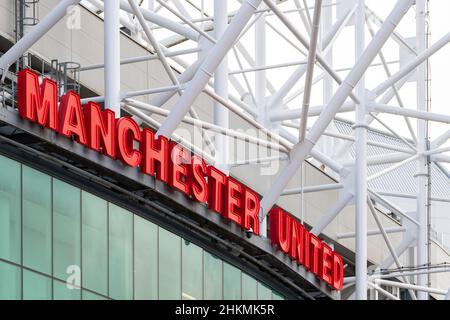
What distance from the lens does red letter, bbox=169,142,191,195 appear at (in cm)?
4200

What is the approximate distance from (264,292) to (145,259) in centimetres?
709

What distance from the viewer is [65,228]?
3884 centimetres

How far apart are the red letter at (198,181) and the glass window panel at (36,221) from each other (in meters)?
5.34

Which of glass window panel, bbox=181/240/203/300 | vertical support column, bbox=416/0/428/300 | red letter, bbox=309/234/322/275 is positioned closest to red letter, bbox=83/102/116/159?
glass window panel, bbox=181/240/203/300

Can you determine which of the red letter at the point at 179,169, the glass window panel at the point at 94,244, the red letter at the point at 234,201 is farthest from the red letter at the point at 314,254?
the glass window panel at the point at 94,244

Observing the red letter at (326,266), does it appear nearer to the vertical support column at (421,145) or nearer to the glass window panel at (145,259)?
the glass window panel at (145,259)

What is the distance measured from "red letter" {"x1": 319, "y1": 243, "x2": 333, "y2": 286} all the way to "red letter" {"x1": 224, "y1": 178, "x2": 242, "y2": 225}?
5.66m

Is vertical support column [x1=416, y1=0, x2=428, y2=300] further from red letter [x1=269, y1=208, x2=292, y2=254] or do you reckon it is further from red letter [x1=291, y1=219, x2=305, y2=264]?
red letter [x1=269, y1=208, x2=292, y2=254]

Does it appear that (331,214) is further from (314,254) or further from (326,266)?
(314,254)

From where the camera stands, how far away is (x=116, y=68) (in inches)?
1628

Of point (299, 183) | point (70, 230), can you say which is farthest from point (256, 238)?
point (299, 183)

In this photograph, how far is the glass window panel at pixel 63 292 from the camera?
1500 inches

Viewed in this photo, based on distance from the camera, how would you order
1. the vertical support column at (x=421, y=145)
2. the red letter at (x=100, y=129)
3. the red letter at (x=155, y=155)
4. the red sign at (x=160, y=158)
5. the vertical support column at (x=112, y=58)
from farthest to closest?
the vertical support column at (x=421, y=145), the vertical support column at (x=112, y=58), the red letter at (x=155, y=155), the red letter at (x=100, y=129), the red sign at (x=160, y=158)

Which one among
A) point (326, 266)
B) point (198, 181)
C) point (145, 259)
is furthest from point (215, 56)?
point (326, 266)
